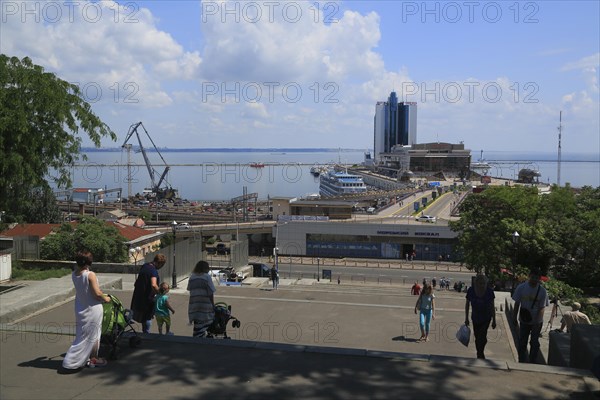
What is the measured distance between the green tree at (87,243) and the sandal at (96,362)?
13.7m

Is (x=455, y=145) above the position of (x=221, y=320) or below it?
above

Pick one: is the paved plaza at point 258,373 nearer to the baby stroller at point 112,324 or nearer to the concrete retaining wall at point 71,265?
the baby stroller at point 112,324

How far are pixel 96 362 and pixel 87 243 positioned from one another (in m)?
14.8

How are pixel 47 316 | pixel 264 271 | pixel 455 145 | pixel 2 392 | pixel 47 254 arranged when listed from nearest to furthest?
pixel 2 392, pixel 47 316, pixel 47 254, pixel 264 271, pixel 455 145

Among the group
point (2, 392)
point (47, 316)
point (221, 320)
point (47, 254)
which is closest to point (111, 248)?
point (47, 254)

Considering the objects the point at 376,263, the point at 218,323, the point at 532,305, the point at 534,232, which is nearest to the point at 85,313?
the point at 218,323

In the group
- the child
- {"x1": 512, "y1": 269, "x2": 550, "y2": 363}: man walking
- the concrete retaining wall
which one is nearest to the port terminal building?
the concrete retaining wall

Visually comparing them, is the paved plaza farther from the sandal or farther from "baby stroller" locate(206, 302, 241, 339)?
"baby stroller" locate(206, 302, 241, 339)

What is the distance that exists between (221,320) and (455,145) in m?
170

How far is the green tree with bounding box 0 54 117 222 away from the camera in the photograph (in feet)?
35.5

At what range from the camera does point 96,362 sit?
18.5 ft

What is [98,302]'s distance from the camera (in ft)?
18.2

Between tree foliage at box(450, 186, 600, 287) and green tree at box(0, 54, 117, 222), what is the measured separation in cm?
1497

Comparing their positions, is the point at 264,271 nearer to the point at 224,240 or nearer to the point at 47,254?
the point at 47,254
